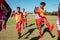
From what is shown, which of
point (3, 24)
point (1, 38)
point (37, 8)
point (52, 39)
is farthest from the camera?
point (1, 38)

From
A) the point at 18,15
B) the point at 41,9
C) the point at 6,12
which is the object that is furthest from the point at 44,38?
the point at 6,12

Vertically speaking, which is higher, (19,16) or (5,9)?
(5,9)

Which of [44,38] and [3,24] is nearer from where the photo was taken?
[3,24]

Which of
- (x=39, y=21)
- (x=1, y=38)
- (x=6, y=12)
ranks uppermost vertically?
(x=6, y=12)

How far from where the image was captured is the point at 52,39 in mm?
16094

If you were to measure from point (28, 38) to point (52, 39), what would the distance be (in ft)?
4.84

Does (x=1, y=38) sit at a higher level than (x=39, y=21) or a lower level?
lower

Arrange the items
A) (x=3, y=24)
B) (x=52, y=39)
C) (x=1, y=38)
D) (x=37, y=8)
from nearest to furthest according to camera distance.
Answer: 1. (x=3, y=24)
2. (x=37, y=8)
3. (x=52, y=39)
4. (x=1, y=38)

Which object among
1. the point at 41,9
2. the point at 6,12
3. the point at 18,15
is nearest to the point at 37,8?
the point at 41,9

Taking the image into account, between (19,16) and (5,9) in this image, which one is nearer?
(5,9)

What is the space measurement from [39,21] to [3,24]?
18.0 ft

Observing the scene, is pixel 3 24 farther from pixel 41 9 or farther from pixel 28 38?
pixel 28 38

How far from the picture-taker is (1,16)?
9.76 meters

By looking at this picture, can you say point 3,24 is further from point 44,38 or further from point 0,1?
point 44,38
